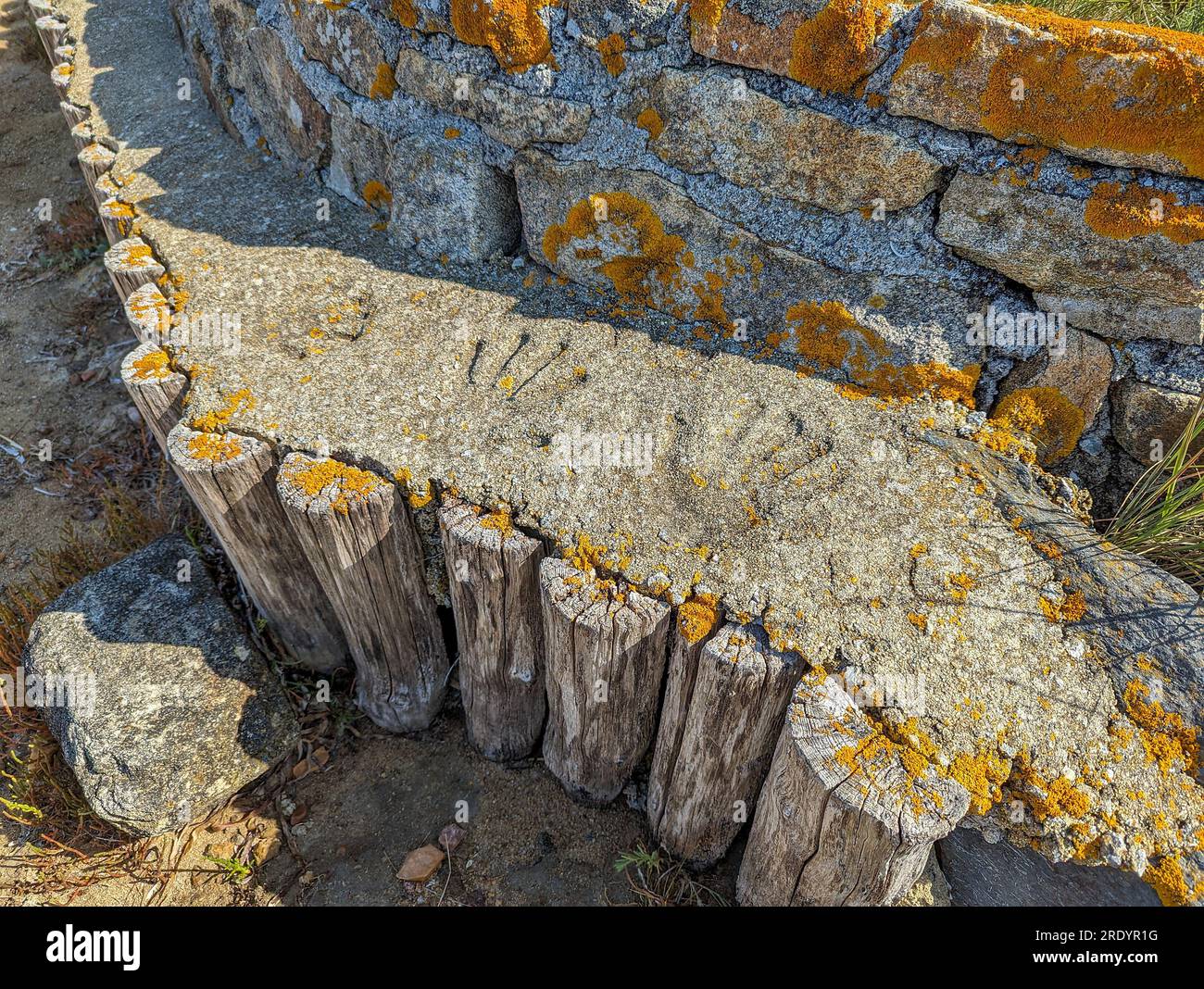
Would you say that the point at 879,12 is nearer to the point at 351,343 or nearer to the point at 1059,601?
the point at 1059,601

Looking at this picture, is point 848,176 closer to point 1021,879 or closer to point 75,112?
point 1021,879

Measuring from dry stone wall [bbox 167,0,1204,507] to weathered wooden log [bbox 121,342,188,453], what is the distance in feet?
4.57

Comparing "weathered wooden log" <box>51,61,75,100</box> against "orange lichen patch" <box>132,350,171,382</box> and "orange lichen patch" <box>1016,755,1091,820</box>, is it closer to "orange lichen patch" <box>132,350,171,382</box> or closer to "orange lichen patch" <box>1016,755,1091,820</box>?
"orange lichen patch" <box>132,350,171,382</box>

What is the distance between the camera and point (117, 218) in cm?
419

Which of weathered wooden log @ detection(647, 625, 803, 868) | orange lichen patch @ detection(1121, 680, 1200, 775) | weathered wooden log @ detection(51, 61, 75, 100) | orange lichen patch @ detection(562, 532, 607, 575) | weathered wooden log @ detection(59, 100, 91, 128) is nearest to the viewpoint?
orange lichen patch @ detection(1121, 680, 1200, 775)

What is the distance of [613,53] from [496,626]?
2435mm

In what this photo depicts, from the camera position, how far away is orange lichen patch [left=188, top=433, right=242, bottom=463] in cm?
305

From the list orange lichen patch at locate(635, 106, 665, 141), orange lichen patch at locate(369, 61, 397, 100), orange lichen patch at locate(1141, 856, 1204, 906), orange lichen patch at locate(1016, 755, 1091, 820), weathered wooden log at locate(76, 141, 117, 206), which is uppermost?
orange lichen patch at locate(635, 106, 665, 141)

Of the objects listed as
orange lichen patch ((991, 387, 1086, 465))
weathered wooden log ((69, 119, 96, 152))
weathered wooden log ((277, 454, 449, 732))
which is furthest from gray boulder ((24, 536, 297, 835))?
orange lichen patch ((991, 387, 1086, 465))

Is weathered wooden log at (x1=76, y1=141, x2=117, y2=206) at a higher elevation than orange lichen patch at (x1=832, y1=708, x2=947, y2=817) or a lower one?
higher

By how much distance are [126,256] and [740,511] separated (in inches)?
135

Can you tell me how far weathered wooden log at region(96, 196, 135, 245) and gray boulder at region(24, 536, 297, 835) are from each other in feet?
6.18

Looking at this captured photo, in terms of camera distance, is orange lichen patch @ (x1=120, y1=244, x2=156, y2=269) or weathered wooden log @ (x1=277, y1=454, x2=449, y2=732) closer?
weathered wooden log @ (x1=277, y1=454, x2=449, y2=732)

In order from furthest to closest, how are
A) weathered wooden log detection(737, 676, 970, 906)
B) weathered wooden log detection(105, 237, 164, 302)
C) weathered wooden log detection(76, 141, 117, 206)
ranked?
weathered wooden log detection(76, 141, 117, 206) < weathered wooden log detection(105, 237, 164, 302) < weathered wooden log detection(737, 676, 970, 906)
